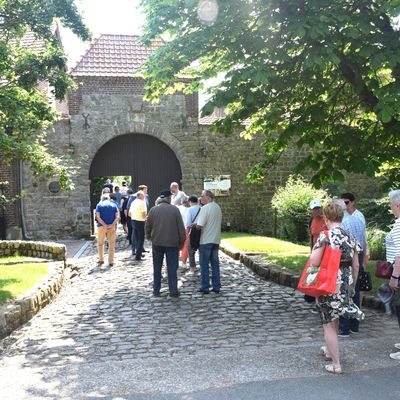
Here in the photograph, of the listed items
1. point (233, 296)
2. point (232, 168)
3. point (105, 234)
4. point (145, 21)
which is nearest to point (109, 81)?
point (232, 168)

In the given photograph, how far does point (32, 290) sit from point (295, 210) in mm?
10597

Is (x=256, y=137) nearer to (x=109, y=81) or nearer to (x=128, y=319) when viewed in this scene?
(x=109, y=81)

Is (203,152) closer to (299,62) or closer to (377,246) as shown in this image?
(377,246)

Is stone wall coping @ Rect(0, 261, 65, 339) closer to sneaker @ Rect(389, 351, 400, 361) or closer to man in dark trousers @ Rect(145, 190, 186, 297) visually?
Answer: man in dark trousers @ Rect(145, 190, 186, 297)

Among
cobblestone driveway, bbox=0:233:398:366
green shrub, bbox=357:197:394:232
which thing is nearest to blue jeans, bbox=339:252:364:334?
cobblestone driveway, bbox=0:233:398:366

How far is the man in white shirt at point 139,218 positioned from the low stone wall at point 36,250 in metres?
1.76

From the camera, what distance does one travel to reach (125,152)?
19188 mm

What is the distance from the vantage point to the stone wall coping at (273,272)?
768cm

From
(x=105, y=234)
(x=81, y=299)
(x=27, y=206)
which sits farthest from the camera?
(x=27, y=206)

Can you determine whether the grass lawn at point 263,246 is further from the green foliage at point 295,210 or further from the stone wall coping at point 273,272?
the green foliage at point 295,210

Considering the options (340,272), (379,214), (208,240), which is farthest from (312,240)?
(379,214)

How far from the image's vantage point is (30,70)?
31.2ft

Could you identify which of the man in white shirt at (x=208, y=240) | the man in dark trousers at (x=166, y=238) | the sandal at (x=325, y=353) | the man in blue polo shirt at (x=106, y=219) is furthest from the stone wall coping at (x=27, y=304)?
the sandal at (x=325, y=353)

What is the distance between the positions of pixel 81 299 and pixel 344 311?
526cm
